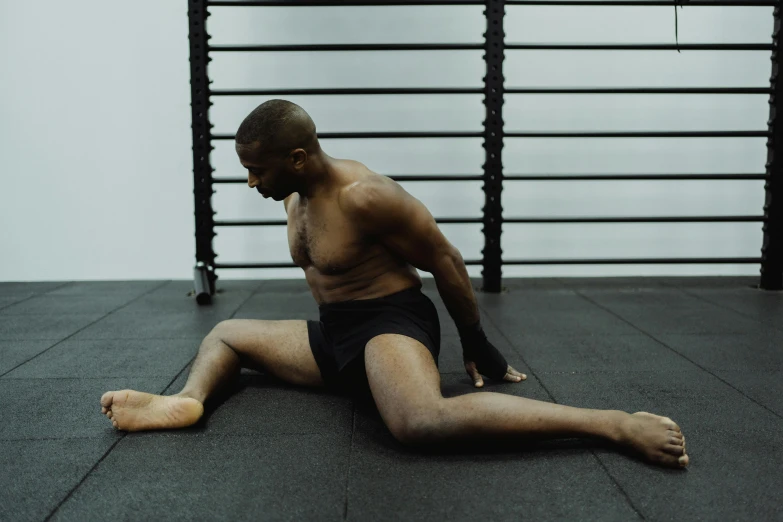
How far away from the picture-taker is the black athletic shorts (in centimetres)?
218

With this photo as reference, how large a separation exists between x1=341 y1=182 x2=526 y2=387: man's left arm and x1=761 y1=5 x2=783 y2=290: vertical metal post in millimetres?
3059

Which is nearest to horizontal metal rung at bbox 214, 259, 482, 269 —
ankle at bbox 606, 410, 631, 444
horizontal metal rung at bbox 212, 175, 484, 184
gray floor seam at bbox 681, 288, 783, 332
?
horizontal metal rung at bbox 212, 175, 484, 184

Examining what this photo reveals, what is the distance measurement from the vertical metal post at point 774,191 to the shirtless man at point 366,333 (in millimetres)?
2929

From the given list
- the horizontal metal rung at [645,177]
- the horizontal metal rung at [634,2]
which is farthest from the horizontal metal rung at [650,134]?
the horizontal metal rung at [634,2]

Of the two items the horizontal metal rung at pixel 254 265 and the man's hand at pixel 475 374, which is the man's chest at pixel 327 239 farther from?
the horizontal metal rung at pixel 254 265

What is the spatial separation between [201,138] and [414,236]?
271cm

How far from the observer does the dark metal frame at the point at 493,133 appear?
440 cm

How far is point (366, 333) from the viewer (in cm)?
217

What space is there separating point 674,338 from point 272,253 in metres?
2.57

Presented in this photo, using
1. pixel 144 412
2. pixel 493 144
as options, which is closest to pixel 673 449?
pixel 144 412

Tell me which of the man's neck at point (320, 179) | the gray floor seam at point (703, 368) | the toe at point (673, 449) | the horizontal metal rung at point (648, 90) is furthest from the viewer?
the horizontal metal rung at point (648, 90)

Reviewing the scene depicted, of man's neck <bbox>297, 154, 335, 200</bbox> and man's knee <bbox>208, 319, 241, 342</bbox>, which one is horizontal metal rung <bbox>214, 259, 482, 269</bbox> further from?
man's neck <bbox>297, 154, 335, 200</bbox>

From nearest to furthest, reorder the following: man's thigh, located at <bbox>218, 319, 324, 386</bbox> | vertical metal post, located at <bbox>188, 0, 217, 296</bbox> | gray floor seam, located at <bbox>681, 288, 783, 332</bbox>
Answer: man's thigh, located at <bbox>218, 319, 324, 386</bbox> → gray floor seam, located at <bbox>681, 288, 783, 332</bbox> → vertical metal post, located at <bbox>188, 0, 217, 296</bbox>

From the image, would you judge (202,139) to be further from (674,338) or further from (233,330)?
(674,338)
